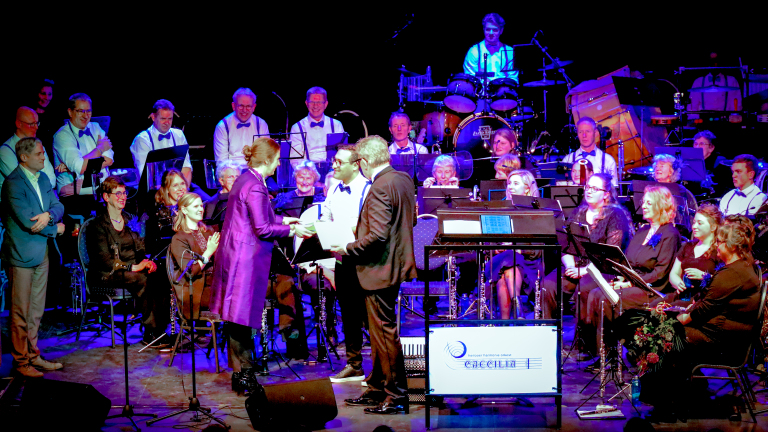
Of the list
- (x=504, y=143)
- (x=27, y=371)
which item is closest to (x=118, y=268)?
(x=27, y=371)

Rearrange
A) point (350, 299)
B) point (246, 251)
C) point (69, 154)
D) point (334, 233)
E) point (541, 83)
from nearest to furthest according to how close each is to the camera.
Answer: point (334, 233) → point (246, 251) → point (350, 299) → point (69, 154) → point (541, 83)

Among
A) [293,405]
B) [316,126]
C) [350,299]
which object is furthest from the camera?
[316,126]

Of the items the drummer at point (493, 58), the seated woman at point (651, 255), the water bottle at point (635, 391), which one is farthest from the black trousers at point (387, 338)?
the drummer at point (493, 58)

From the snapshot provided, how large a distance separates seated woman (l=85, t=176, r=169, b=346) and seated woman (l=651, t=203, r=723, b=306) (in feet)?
15.6

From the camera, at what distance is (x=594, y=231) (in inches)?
265

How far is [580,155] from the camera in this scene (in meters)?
9.20

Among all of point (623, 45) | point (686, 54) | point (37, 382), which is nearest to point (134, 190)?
point (37, 382)

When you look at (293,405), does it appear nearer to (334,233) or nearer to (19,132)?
(334,233)

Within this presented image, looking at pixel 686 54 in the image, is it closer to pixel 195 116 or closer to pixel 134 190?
pixel 195 116

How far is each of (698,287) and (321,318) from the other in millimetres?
3265

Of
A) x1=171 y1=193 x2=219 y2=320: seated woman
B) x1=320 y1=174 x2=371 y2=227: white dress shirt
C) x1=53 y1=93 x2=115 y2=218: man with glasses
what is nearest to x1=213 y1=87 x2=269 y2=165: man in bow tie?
x1=53 y1=93 x2=115 y2=218: man with glasses

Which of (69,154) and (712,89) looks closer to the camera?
(69,154)

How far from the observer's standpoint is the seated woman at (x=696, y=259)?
5605 millimetres

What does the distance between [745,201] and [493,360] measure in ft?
15.2
